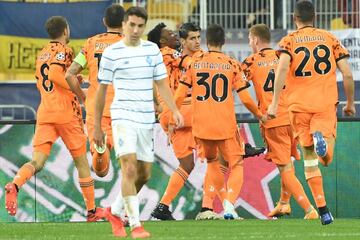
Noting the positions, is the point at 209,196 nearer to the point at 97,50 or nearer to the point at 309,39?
the point at 97,50

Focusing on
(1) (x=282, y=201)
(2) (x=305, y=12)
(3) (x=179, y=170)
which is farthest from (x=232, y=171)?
(2) (x=305, y=12)

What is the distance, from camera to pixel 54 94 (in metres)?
17.2

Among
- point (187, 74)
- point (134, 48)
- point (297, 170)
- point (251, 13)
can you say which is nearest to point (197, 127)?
point (187, 74)

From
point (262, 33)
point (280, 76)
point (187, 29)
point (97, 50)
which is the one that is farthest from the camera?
point (187, 29)

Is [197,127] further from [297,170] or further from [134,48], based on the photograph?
Answer: [134,48]

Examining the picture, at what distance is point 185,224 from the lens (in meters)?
16.3

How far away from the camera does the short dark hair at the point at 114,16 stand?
16344mm

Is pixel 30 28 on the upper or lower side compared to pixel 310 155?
upper

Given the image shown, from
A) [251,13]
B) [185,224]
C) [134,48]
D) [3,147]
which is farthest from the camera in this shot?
[251,13]

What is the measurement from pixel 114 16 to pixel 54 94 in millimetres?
1409

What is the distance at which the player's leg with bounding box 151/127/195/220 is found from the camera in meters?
17.8

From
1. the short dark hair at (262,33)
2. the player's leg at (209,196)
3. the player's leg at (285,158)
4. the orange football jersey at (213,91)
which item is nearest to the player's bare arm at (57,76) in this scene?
the orange football jersey at (213,91)

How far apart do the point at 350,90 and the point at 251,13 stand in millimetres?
8357

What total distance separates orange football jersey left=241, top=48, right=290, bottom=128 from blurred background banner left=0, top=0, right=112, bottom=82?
5.04m
